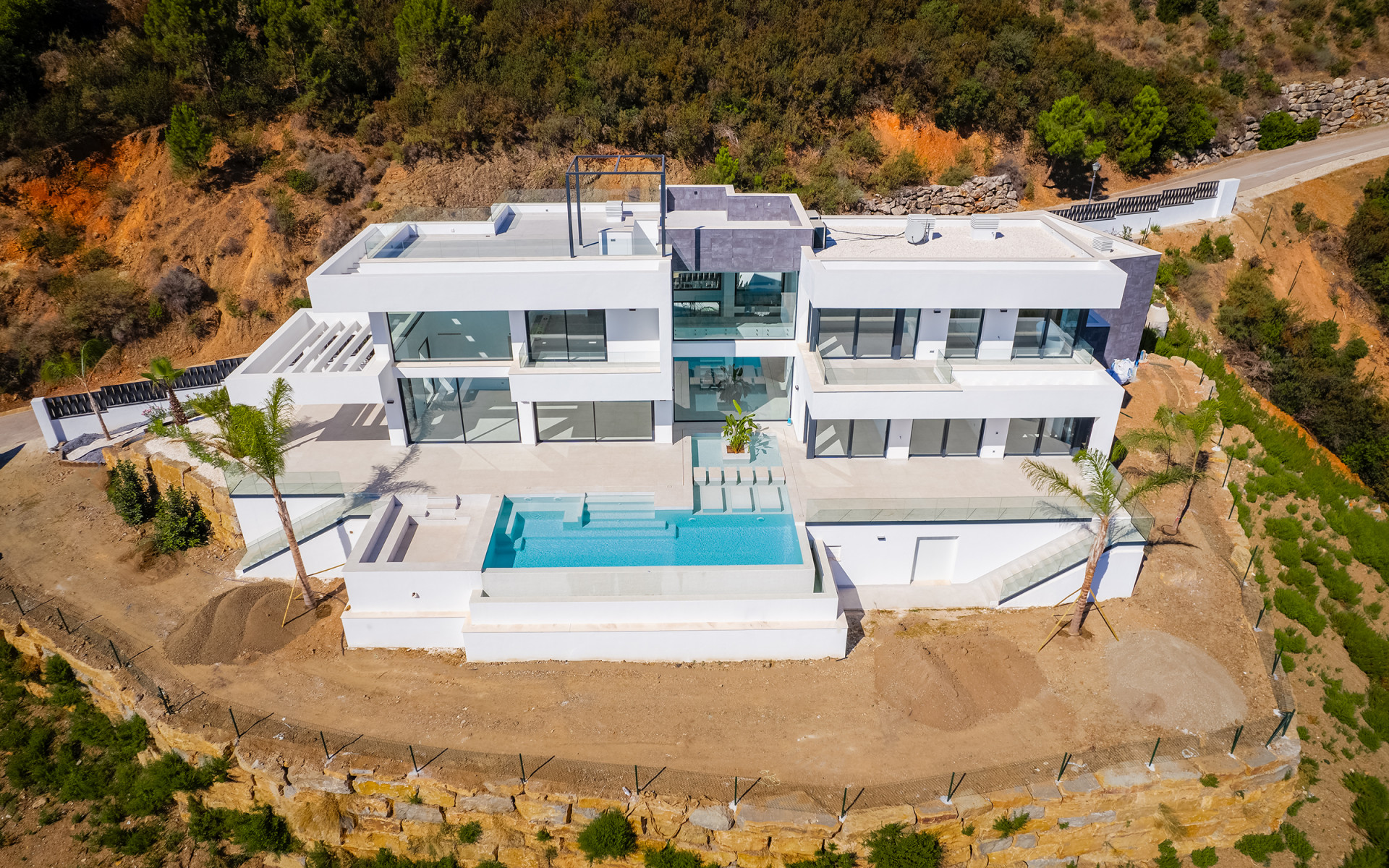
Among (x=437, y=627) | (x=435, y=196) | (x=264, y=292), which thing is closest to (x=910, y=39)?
(x=435, y=196)

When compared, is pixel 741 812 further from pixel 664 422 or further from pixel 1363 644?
pixel 1363 644

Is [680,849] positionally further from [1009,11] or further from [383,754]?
[1009,11]

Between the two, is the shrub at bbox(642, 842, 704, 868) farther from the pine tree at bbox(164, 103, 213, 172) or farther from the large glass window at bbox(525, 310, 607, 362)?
the pine tree at bbox(164, 103, 213, 172)

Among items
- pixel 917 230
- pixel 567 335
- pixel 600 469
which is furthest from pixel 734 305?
pixel 600 469

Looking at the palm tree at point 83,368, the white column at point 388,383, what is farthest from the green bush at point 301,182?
the white column at point 388,383

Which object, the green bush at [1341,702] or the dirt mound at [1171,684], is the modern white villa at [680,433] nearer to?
the dirt mound at [1171,684]

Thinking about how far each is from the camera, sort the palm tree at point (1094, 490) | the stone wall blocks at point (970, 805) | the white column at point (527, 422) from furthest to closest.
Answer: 1. the white column at point (527, 422)
2. the palm tree at point (1094, 490)
3. the stone wall blocks at point (970, 805)
